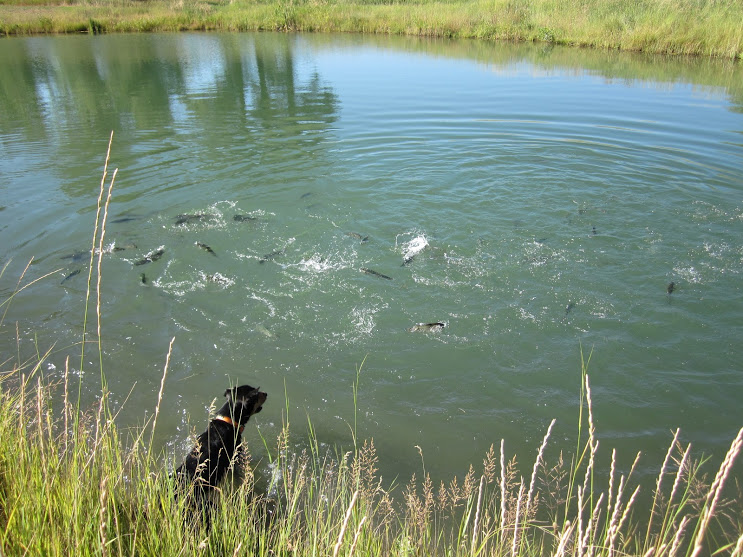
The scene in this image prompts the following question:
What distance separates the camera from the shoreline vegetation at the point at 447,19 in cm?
2097

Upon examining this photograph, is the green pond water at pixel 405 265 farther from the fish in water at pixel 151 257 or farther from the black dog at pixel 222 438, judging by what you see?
the black dog at pixel 222 438

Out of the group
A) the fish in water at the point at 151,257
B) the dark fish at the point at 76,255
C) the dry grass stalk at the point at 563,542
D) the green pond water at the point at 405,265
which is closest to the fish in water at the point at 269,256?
the green pond water at the point at 405,265

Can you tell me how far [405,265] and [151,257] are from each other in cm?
361

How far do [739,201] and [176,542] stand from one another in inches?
386

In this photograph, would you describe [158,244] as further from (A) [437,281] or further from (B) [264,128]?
(B) [264,128]

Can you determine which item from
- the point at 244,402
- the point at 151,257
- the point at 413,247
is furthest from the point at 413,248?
the point at 244,402

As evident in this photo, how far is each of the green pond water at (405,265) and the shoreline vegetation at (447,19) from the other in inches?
313

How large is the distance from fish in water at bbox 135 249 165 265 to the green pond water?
89mm

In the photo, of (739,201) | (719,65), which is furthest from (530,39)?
(739,201)

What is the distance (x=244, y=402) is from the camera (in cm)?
391

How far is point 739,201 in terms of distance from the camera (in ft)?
28.0

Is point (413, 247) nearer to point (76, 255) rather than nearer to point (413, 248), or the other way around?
point (413, 248)

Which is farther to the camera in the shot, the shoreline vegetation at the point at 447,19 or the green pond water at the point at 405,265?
the shoreline vegetation at the point at 447,19

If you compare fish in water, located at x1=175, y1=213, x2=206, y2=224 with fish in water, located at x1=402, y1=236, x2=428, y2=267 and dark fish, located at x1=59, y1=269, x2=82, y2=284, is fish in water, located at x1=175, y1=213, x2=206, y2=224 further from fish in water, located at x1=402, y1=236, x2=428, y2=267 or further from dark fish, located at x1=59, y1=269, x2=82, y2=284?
fish in water, located at x1=402, y1=236, x2=428, y2=267
